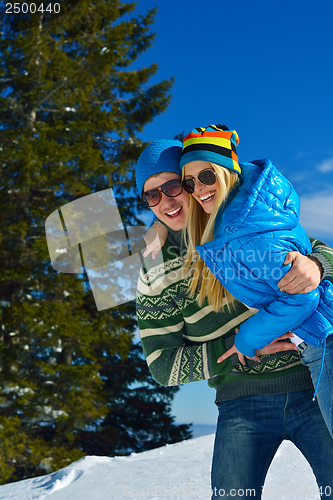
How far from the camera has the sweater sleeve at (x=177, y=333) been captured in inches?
68.3

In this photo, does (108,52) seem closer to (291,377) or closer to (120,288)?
(120,288)

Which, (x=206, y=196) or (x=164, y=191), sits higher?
(x=164, y=191)

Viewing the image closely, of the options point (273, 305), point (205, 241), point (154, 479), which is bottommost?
point (154, 479)

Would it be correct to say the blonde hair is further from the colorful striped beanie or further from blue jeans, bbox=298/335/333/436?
blue jeans, bbox=298/335/333/436

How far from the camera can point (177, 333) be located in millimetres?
1910

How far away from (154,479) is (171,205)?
2700 millimetres

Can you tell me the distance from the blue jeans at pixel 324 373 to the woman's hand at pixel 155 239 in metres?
0.83

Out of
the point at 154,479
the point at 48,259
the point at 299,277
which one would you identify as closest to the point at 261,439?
the point at 299,277

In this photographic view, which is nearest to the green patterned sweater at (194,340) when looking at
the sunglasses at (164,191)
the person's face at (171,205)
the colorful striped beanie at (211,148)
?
the person's face at (171,205)

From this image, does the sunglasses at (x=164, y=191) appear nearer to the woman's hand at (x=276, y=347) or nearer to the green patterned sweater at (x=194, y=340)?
the green patterned sweater at (x=194, y=340)

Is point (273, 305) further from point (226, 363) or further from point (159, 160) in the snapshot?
point (159, 160)

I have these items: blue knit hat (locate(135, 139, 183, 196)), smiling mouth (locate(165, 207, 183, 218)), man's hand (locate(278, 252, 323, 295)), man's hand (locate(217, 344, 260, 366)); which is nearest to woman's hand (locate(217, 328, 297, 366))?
man's hand (locate(217, 344, 260, 366))

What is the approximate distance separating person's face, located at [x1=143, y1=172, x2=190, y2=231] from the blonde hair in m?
0.09

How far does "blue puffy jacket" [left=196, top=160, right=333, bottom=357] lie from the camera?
1.49 metres
